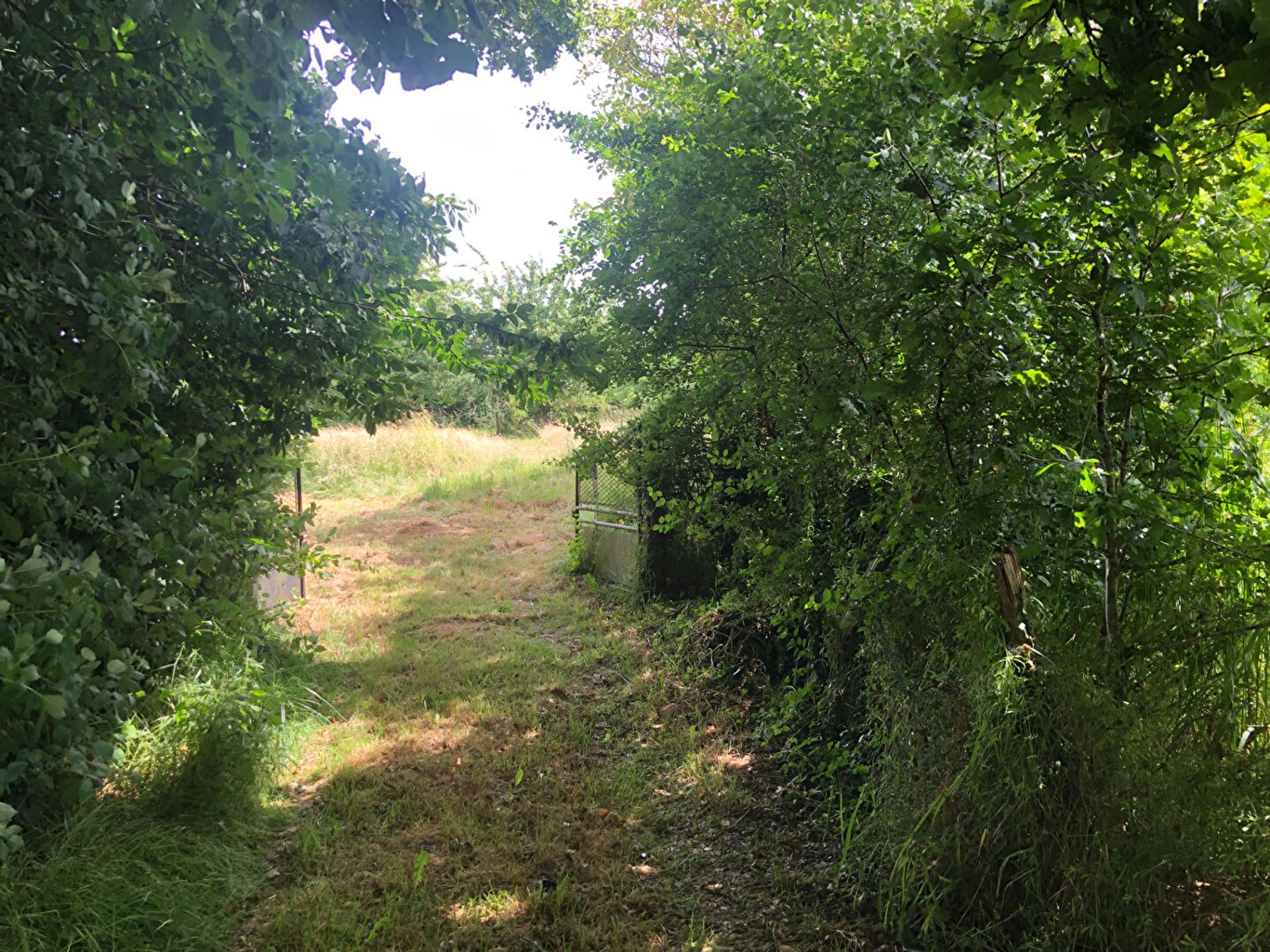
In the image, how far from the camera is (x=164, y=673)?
4254 millimetres

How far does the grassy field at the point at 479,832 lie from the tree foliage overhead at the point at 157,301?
1.77ft

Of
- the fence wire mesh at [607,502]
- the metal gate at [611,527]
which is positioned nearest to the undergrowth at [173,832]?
the metal gate at [611,527]

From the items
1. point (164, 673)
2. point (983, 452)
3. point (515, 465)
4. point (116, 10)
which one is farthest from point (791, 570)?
point (515, 465)

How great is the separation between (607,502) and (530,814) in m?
5.85

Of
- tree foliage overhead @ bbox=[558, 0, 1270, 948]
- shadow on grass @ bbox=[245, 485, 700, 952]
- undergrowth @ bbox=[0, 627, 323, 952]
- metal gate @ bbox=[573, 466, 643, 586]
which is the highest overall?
tree foliage overhead @ bbox=[558, 0, 1270, 948]

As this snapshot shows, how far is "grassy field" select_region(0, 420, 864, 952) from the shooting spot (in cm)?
302

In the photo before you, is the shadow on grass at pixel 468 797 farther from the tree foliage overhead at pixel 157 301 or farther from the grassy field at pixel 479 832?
the tree foliage overhead at pixel 157 301

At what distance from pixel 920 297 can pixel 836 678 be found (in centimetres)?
233

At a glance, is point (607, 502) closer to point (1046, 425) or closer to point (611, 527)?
point (611, 527)

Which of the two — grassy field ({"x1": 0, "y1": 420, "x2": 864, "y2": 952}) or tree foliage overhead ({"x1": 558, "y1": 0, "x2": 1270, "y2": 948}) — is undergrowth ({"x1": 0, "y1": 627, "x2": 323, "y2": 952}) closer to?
grassy field ({"x1": 0, "y1": 420, "x2": 864, "y2": 952})

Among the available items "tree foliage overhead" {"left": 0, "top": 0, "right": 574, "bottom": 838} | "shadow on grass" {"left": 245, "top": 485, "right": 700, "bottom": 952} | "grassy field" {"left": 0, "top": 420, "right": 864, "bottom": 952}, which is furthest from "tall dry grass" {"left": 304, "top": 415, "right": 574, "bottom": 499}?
"tree foliage overhead" {"left": 0, "top": 0, "right": 574, "bottom": 838}

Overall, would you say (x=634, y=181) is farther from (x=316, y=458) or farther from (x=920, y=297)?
(x=316, y=458)

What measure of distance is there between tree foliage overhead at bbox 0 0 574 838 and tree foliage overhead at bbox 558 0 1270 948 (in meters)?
1.47

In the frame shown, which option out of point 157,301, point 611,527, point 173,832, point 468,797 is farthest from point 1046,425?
point 611,527
